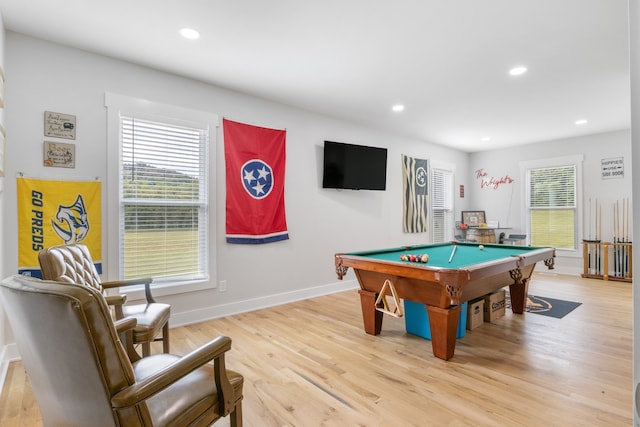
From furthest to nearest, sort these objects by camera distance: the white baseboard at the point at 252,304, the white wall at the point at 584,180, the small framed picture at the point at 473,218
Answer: the small framed picture at the point at 473,218, the white wall at the point at 584,180, the white baseboard at the point at 252,304

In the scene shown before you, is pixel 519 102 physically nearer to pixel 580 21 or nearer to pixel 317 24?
pixel 580 21

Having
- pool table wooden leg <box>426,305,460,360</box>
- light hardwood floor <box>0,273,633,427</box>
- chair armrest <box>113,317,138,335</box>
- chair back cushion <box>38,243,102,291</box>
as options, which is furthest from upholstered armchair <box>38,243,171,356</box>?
pool table wooden leg <box>426,305,460,360</box>

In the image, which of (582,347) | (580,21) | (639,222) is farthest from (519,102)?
(639,222)

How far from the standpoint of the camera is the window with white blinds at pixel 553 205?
6426mm

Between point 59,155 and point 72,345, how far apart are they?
2592mm

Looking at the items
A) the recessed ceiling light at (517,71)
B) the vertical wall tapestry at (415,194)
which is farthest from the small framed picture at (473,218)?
the recessed ceiling light at (517,71)

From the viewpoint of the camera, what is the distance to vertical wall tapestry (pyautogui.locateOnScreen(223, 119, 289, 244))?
12.8ft

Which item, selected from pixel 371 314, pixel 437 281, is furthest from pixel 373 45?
pixel 371 314

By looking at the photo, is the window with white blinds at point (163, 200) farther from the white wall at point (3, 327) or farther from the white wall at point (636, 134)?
the white wall at point (636, 134)

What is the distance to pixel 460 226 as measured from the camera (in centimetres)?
716

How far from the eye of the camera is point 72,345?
0.97 metres

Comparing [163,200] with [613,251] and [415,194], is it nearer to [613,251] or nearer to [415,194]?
[415,194]

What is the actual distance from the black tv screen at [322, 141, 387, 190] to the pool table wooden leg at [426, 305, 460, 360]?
2.64 metres

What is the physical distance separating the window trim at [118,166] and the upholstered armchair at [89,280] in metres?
0.82
